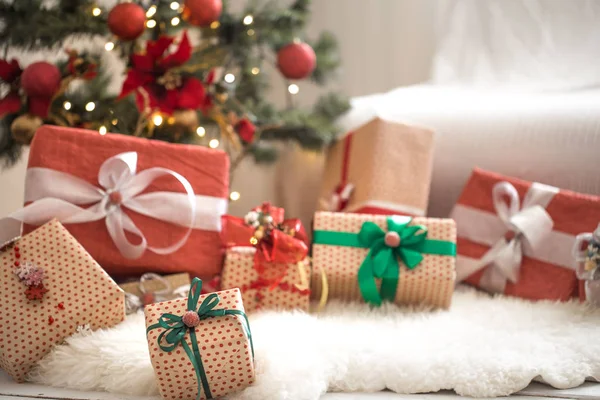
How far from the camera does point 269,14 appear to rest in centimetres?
167

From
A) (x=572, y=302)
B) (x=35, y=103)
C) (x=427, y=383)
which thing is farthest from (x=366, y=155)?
(x=35, y=103)

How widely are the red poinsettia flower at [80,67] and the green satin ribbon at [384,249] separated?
2.32ft

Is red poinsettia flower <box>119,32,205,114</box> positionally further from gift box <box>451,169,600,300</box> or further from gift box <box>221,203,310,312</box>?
gift box <box>451,169,600,300</box>

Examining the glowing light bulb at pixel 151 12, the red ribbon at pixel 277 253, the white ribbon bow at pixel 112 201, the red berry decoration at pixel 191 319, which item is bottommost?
the red berry decoration at pixel 191 319

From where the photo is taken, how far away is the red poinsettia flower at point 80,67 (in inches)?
57.5

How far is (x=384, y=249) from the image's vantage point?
1317 millimetres

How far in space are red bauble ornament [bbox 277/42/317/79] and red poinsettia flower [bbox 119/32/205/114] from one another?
0.26 m

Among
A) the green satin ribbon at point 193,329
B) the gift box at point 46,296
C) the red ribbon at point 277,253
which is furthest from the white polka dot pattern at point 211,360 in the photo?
the red ribbon at point 277,253

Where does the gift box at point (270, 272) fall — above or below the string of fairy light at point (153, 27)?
below

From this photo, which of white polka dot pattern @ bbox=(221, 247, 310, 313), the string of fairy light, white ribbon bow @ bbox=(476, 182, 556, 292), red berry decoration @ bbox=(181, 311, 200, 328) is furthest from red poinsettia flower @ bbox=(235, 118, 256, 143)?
red berry decoration @ bbox=(181, 311, 200, 328)

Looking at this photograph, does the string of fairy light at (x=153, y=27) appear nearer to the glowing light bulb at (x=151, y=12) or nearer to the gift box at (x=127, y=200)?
the glowing light bulb at (x=151, y=12)

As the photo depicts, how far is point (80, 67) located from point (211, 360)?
93 cm

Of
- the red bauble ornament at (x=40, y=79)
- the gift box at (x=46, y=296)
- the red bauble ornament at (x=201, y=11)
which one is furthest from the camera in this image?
the red bauble ornament at (x=201, y=11)

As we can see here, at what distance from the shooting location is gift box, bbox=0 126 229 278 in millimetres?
1271
